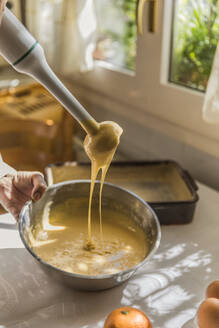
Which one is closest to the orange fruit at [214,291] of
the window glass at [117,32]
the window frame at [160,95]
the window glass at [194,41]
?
the window frame at [160,95]

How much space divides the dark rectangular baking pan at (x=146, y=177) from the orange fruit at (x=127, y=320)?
522mm

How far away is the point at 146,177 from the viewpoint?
136 centimetres

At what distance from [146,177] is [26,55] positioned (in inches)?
29.3

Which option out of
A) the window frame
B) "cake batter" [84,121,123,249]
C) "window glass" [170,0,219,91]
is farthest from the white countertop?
"window glass" [170,0,219,91]

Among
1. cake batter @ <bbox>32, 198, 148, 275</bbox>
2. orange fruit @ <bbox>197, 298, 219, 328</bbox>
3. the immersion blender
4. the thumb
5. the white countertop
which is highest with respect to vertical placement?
the immersion blender

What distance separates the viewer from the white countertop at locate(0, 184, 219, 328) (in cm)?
81

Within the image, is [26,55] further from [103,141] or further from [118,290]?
[118,290]

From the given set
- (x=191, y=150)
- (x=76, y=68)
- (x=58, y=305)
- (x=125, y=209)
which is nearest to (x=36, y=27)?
(x=76, y=68)

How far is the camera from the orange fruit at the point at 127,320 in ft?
2.35

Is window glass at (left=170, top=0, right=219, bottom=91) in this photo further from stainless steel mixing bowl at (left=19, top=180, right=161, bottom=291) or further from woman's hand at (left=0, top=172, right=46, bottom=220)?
woman's hand at (left=0, top=172, right=46, bottom=220)

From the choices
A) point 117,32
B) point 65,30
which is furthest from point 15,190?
point 117,32

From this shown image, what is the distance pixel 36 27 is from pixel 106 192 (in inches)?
34.4

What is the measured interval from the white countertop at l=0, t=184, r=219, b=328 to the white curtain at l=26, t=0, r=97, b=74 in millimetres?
816

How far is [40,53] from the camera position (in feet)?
2.38
